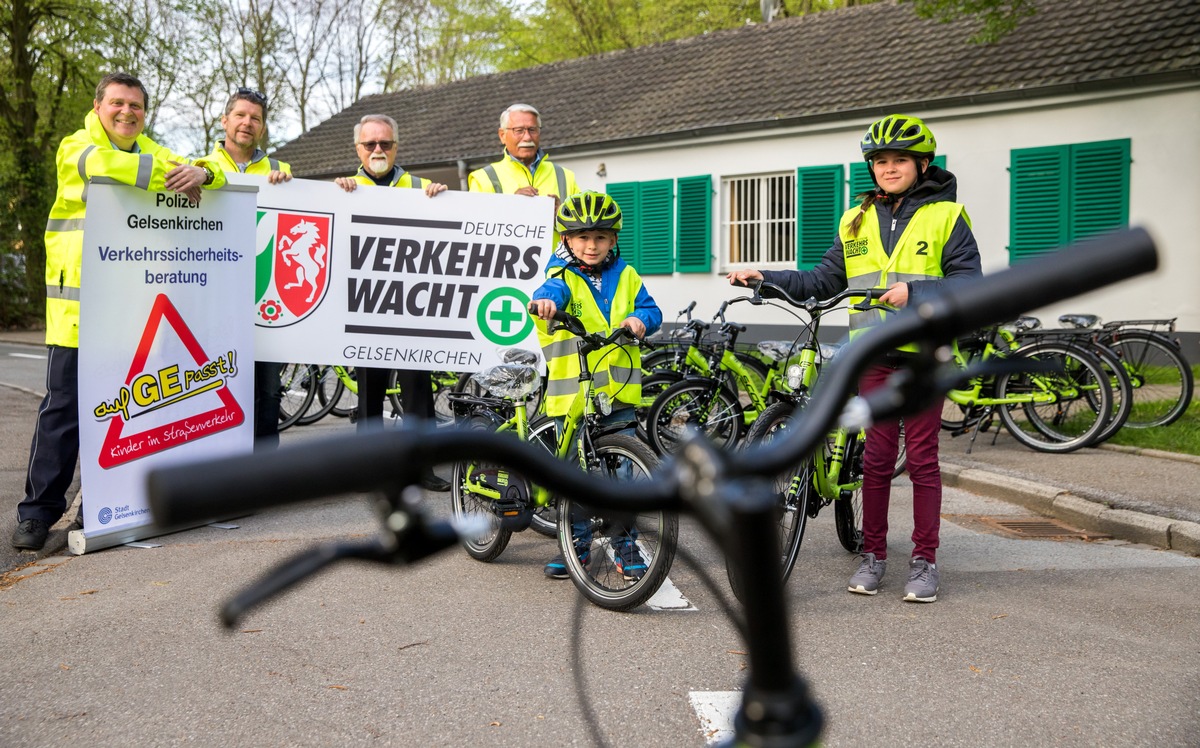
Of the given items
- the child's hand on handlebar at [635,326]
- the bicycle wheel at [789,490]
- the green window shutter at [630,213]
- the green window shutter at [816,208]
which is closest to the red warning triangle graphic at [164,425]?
the child's hand on handlebar at [635,326]

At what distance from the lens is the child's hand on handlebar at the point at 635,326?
16.0 feet

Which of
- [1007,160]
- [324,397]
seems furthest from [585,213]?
[1007,160]

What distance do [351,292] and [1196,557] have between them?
17.3 feet

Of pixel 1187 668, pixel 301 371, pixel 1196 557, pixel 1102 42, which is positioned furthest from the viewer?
pixel 1102 42

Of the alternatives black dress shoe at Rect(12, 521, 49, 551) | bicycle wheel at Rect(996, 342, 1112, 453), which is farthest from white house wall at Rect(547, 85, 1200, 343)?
black dress shoe at Rect(12, 521, 49, 551)

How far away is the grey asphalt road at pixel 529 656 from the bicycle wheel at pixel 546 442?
0.21 m

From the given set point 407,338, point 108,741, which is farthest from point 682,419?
point 108,741

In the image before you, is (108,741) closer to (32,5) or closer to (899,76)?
(899,76)

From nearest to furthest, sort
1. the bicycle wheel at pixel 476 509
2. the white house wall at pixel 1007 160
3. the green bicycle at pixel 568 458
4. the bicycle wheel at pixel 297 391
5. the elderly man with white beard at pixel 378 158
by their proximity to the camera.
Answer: the green bicycle at pixel 568 458 < the bicycle wheel at pixel 476 509 < the elderly man with white beard at pixel 378 158 < the bicycle wheel at pixel 297 391 < the white house wall at pixel 1007 160

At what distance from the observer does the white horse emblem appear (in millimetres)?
7289

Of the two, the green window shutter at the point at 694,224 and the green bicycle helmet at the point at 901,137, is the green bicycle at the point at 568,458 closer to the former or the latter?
the green bicycle helmet at the point at 901,137

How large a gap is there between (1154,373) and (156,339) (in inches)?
316

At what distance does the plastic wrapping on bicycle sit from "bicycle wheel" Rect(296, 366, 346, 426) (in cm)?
953

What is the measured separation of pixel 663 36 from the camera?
110 ft
